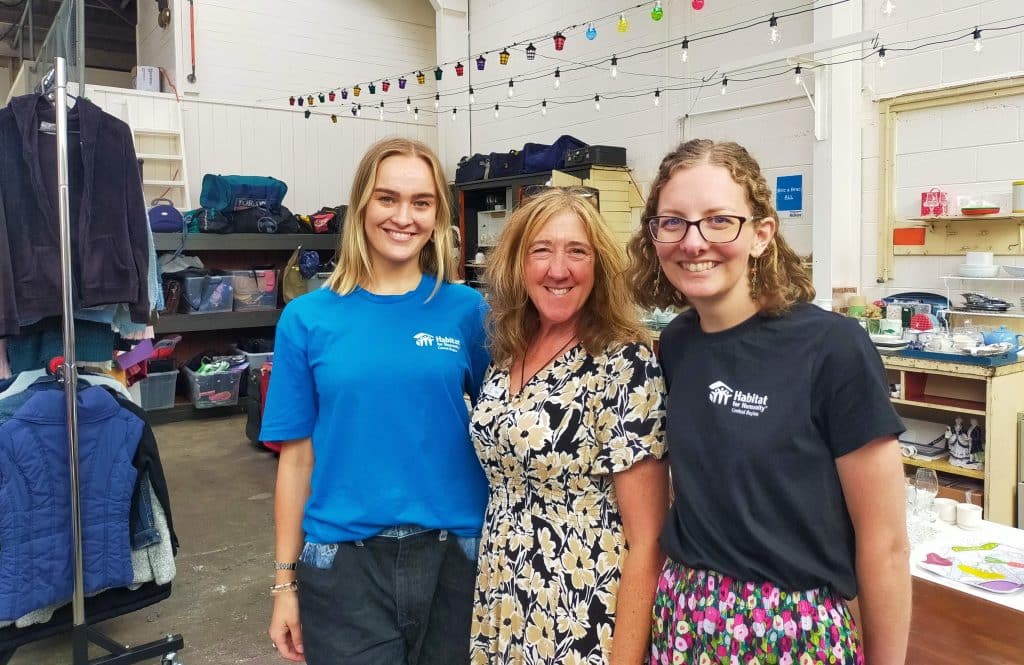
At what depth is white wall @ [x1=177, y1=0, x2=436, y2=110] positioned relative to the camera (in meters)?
7.80

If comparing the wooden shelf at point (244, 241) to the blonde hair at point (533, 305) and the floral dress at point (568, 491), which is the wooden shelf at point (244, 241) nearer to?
the blonde hair at point (533, 305)

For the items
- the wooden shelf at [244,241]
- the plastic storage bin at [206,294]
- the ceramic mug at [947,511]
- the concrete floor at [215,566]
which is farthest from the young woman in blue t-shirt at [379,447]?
the plastic storage bin at [206,294]

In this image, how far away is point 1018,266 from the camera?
13.8 feet

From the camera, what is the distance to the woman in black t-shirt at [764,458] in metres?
1.07

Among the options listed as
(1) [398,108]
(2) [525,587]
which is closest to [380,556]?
(2) [525,587]

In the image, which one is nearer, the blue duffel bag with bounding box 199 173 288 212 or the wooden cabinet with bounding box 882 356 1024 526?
the wooden cabinet with bounding box 882 356 1024 526

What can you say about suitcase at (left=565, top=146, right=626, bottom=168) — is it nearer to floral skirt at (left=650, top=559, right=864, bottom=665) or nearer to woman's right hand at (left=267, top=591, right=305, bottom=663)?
woman's right hand at (left=267, top=591, right=305, bottom=663)

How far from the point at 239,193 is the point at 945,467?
6.20 metres

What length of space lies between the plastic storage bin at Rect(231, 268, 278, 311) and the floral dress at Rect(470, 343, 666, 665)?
651 cm

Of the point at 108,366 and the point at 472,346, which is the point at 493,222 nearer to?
the point at 108,366

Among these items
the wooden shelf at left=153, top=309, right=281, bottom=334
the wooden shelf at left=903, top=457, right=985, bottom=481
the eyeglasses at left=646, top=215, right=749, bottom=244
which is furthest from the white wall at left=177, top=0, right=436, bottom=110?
the eyeglasses at left=646, top=215, right=749, bottom=244

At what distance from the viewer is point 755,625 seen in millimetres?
1111

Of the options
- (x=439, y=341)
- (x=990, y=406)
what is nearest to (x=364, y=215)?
(x=439, y=341)

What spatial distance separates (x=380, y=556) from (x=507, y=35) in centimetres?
748
